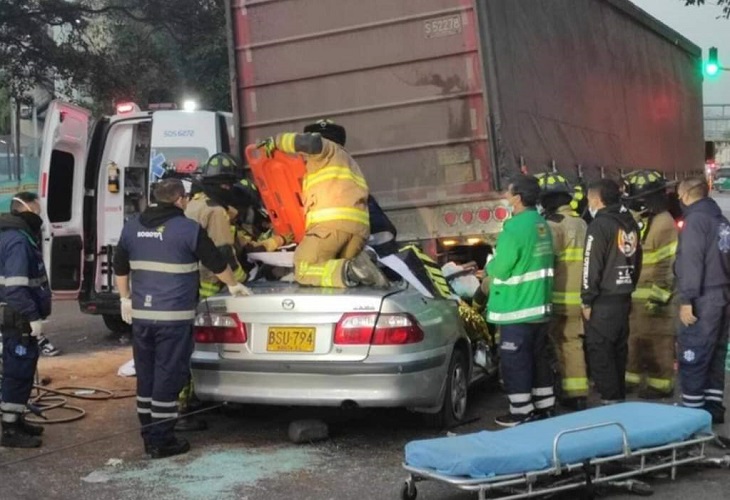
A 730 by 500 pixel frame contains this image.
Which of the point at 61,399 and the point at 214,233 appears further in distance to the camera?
the point at 61,399

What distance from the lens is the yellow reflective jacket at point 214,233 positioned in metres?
6.64

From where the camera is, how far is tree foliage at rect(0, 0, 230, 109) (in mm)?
17094

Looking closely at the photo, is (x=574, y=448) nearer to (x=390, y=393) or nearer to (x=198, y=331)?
(x=390, y=393)

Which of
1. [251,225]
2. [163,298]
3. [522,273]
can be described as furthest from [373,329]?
[251,225]

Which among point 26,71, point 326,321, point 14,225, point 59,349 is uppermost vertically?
point 26,71

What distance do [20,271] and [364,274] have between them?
2165 mm

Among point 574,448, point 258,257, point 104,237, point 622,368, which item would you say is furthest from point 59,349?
point 574,448

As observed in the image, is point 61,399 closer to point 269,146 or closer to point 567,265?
point 269,146

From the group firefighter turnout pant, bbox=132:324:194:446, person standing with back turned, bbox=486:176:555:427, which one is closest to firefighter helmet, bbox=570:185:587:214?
person standing with back turned, bbox=486:176:555:427

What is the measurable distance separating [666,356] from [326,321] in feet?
10.1

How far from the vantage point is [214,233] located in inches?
263

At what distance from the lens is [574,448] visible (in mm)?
4648

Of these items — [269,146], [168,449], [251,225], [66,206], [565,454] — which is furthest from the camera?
[66,206]

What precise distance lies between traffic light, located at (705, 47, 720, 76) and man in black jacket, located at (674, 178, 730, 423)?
14647 mm
